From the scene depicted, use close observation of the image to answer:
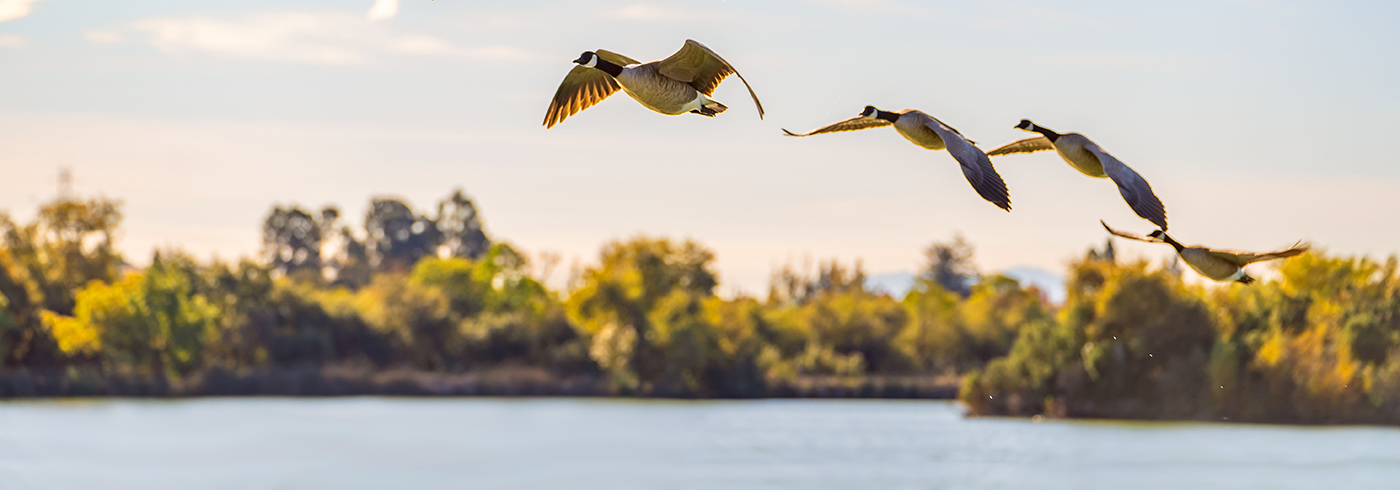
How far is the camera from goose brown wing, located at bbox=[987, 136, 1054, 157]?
268 inches

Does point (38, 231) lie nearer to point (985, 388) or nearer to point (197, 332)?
point (197, 332)

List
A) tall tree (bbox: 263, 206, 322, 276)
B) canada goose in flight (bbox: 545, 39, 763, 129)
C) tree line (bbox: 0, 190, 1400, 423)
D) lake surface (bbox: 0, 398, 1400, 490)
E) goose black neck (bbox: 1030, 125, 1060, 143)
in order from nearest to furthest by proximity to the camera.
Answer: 1. goose black neck (bbox: 1030, 125, 1060, 143)
2. canada goose in flight (bbox: 545, 39, 763, 129)
3. lake surface (bbox: 0, 398, 1400, 490)
4. tree line (bbox: 0, 190, 1400, 423)
5. tall tree (bbox: 263, 206, 322, 276)

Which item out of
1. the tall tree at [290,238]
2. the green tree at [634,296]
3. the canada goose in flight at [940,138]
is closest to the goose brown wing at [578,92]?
the canada goose in flight at [940,138]

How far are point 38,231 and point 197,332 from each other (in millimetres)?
9059

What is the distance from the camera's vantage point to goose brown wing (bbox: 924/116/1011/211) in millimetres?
5410

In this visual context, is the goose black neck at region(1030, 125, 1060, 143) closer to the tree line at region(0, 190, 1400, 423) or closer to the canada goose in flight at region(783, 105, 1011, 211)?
the canada goose in flight at region(783, 105, 1011, 211)

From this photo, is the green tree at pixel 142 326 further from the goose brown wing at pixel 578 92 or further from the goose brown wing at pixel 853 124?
the goose brown wing at pixel 853 124

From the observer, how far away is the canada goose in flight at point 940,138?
548 centimetres

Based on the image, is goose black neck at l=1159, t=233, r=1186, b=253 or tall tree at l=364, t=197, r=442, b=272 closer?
goose black neck at l=1159, t=233, r=1186, b=253

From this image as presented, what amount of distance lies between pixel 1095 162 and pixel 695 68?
193 cm

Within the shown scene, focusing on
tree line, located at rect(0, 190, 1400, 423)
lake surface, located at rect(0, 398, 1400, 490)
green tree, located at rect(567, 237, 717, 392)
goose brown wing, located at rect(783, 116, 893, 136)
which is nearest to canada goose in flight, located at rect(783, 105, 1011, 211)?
goose brown wing, located at rect(783, 116, 893, 136)

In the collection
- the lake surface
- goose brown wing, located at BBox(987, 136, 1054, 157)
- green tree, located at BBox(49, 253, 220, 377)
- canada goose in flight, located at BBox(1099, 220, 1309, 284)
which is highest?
goose brown wing, located at BBox(987, 136, 1054, 157)

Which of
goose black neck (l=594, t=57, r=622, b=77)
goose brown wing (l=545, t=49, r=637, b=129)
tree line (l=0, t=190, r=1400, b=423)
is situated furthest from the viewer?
tree line (l=0, t=190, r=1400, b=423)

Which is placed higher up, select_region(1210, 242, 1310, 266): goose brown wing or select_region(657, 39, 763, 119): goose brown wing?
select_region(657, 39, 763, 119): goose brown wing
